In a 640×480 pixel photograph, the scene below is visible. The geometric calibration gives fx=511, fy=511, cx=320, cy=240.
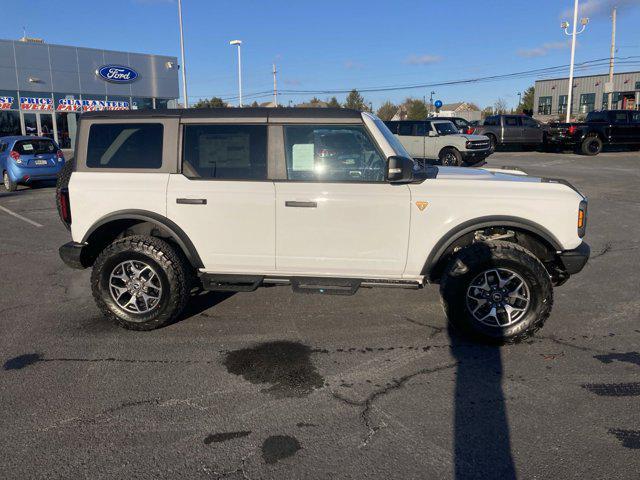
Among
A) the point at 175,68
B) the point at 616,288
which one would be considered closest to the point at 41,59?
the point at 175,68

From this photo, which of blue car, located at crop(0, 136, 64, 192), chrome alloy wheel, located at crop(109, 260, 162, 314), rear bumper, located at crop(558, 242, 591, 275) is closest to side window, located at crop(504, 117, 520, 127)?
blue car, located at crop(0, 136, 64, 192)

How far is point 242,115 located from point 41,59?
3077cm

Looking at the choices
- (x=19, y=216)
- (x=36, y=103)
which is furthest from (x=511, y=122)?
(x=36, y=103)

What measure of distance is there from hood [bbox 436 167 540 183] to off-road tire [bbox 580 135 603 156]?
72.5 feet

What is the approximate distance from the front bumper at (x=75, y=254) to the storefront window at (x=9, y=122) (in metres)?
29.2

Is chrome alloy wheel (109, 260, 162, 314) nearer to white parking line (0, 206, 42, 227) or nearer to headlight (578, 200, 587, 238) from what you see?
headlight (578, 200, 587, 238)

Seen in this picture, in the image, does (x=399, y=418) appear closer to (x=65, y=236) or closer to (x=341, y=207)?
(x=341, y=207)

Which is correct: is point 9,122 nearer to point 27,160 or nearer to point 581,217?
point 27,160

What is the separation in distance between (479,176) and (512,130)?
23197 mm

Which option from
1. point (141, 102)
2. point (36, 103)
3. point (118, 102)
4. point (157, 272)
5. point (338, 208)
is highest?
point (141, 102)

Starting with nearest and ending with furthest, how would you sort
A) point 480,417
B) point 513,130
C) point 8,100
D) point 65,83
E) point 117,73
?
point 480,417 → point 513,130 → point 8,100 → point 65,83 → point 117,73

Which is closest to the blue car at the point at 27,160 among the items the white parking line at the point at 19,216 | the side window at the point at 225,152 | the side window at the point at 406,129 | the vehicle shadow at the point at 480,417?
the white parking line at the point at 19,216

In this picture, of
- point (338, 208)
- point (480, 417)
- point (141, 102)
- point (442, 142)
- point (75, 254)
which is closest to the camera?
point (480, 417)

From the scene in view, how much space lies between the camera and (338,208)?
4363 mm
